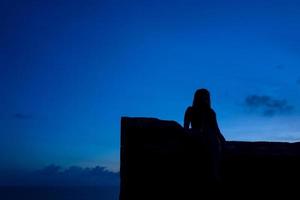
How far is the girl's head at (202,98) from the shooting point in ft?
20.9

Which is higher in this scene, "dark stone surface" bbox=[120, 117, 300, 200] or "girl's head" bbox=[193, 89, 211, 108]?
"girl's head" bbox=[193, 89, 211, 108]

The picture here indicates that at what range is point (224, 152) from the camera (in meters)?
6.31

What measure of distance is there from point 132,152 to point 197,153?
3.18ft

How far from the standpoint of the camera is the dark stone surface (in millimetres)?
5891

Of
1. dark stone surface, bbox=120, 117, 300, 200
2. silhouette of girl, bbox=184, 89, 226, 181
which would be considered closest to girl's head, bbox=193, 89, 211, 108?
silhouette of girl, bbox=184, 89, 226, 181

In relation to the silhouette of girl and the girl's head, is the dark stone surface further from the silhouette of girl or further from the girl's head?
the girl's head

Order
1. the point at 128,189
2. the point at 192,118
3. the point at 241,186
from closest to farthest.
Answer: the point at 128,189 < the point at 241,186 < the point at 192,118

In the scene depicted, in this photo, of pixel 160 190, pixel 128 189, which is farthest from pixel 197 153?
pixel 128 189

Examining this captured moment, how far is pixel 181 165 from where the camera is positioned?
19.8 feet

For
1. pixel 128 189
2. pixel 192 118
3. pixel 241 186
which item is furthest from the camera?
pixel 192 118

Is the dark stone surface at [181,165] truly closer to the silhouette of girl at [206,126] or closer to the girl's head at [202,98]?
the silhouette of girl at [206,126]

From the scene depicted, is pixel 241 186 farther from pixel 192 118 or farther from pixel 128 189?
pixel 128 189

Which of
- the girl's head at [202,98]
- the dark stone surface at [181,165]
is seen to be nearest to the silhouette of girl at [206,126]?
the girl's head at [202,98]

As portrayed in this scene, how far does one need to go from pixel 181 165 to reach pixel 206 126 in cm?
69
